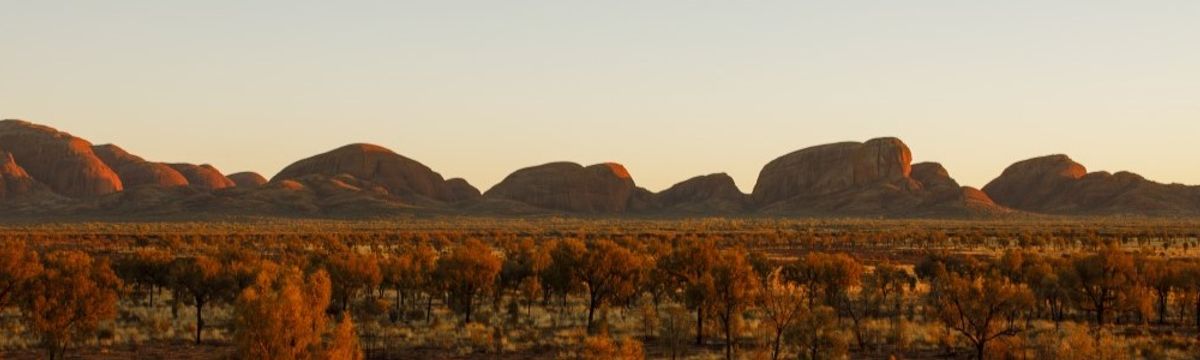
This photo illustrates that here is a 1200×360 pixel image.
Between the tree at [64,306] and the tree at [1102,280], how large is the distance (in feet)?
102

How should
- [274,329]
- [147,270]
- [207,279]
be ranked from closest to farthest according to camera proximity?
[274,329] → [207,279] → [147,270]

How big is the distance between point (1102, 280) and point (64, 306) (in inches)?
1288

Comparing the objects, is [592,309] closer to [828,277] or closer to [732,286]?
[732,286]

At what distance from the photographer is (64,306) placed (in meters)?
26.9

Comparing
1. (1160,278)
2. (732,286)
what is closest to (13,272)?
(732,286)

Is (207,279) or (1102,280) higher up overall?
(1102,280)

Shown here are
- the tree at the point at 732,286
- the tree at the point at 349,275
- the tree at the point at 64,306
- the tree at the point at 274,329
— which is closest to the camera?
the tree at the point at 274,329

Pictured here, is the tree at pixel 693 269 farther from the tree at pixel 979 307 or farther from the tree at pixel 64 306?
the tree at pixel 64 306

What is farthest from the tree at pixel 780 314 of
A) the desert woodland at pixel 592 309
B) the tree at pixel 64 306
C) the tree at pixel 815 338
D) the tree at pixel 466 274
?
the tree at pixel 64 306

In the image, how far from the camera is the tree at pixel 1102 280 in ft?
117

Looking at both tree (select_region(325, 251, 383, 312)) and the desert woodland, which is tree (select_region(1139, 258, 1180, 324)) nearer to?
the desert woodland

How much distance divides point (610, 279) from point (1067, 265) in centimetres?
1829

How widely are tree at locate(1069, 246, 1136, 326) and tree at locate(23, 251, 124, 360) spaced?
102 ft

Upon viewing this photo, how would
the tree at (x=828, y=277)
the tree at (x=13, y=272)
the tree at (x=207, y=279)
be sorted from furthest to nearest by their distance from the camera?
the tree at (x=828, y=277) < the tree at (x=207, y=279) < the tree at (x=13, y=272)
